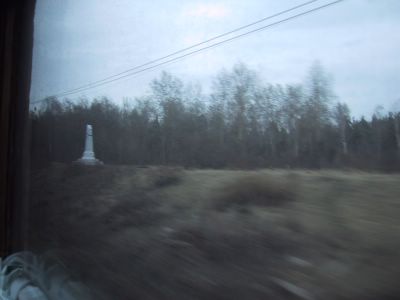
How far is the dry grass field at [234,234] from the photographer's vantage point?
6.93ft

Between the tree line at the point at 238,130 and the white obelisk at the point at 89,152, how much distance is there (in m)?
0.08

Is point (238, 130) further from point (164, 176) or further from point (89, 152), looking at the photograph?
point (89, 152)

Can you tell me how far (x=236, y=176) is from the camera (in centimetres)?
293

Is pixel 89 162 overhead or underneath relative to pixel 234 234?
overhead

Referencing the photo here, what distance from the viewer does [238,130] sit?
3.07 m

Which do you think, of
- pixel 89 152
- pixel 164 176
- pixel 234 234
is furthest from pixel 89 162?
pixel 234 234

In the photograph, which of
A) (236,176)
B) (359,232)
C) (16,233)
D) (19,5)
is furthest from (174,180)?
(19,5)

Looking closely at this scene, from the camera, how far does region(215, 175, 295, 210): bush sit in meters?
2.65

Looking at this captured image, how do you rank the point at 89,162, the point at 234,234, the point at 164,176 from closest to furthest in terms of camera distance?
1. the point at 234,234
2. the point at 164,176
3. the point at 89,162

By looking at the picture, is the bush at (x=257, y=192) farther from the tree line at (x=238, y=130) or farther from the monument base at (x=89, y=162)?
the monument base at (x=89, y=162)

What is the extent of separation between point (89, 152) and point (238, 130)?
6.02 ft

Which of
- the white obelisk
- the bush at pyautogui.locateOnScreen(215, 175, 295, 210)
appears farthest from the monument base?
the bush at pyautogui.locateOnScreen(215, 175, 295, 210)

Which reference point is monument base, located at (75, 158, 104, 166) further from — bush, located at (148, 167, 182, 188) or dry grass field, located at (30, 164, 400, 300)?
bush, located at (148, 167, 182, 188)

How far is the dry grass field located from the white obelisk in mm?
87
